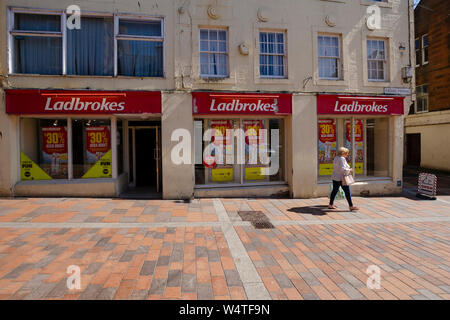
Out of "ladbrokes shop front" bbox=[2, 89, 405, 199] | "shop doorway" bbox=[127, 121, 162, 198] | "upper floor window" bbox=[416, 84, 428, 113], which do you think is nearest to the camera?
"ladbrokes shop front" bbox=[2, 89, 405, 199]

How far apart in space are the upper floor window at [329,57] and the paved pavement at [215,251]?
4918mm

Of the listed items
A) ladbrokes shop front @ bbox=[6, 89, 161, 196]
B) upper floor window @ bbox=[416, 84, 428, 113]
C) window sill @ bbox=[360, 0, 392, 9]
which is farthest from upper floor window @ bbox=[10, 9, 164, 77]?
upper floor window @ bbox=[416, 84, 428, 113]

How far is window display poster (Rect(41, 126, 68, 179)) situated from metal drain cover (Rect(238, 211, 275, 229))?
19.5ft

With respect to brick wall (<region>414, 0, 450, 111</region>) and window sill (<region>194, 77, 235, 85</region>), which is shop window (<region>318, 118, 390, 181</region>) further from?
brick wall (<region>414, 0, 450, 111</region>)

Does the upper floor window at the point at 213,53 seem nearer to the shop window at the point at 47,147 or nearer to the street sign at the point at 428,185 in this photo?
the shop window at the point at 47,147

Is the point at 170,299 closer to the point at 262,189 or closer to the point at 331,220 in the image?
the point at 331,220

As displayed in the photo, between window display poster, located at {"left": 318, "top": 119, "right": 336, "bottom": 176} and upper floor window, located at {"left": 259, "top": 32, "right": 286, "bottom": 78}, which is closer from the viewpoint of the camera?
upper floor window, located at {"left": 259, "top": 32, "right": 286, "bottom": 78}

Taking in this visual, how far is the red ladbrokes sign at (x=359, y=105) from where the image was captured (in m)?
9.87

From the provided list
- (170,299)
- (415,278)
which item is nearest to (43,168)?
(170,299)

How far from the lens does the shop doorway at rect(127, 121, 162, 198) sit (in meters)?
11.0

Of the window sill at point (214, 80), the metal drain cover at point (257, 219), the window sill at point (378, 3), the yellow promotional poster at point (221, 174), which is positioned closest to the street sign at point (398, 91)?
the window sill at point (378, 3)

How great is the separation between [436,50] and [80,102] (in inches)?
805

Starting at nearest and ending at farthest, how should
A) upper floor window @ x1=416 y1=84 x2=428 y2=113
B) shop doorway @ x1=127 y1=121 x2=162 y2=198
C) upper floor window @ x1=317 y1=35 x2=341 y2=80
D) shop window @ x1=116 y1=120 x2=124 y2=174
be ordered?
shop window @ x1=116 y1=120 x2=124 y2=174 < upper floor window @ x1=317 y1=35 x2=341 y2=80 < shop doorway @ x1=127 y1=121 x2=162 y2=198 < upper floor window @ x1=416 y1=84 x2=428 y2=113
